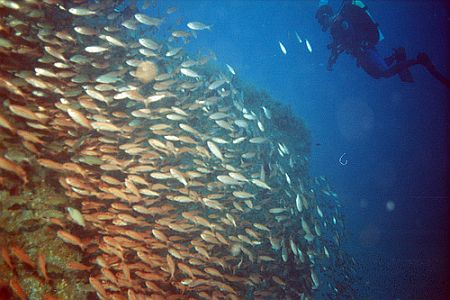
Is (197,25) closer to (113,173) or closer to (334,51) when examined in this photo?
(113,173)

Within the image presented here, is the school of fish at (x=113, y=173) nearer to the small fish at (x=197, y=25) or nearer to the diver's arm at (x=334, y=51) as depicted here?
the small fish at (x=197, y=25)

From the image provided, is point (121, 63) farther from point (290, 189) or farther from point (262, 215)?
point (290, 189)

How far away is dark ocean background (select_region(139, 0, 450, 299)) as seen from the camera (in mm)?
24125

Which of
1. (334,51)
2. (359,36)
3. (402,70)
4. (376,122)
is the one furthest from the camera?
(376,122)

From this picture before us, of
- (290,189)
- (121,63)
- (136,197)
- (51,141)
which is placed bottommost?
(290,189)

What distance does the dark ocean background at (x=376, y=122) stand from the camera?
24.1 meters

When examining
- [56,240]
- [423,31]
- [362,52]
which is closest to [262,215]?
[56,240]

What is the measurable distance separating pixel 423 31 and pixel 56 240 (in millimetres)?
61290

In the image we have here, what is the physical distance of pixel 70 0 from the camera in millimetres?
7363

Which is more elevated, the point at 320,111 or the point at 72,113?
the point at 72,113

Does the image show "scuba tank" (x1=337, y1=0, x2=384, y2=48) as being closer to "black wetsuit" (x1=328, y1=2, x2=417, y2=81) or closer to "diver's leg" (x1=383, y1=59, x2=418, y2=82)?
"black wetsuit" (x1=328, y1=2, x2=417, y2=81)

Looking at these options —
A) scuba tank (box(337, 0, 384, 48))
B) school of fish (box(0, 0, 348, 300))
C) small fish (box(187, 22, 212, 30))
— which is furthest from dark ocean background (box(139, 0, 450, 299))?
scuba tank (box(337, 0, 384, 48))

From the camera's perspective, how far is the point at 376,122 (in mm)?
79500

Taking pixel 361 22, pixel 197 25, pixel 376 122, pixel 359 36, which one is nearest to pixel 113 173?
pixel 197 25
